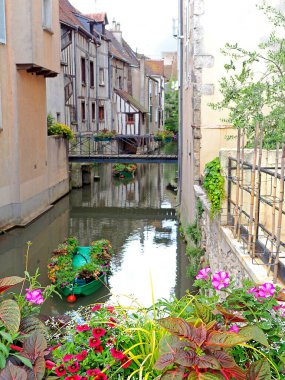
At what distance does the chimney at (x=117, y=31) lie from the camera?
4349 cm

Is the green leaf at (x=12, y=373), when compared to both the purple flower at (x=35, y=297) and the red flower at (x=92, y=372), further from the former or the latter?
the purple flower at (x=35, y=297)

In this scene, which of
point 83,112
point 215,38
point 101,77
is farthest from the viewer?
point 101,77

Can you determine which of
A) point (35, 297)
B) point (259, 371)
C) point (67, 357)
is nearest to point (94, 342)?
point (67, 357)

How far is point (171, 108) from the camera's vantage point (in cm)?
5325

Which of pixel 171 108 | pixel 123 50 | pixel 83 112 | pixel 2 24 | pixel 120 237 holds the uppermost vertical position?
pixel 123 50

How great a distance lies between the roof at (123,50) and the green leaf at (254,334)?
120 ft

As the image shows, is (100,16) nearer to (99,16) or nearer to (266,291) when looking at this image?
(99,16)

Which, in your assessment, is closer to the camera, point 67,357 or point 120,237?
point 67,357

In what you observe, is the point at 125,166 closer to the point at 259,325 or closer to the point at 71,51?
the point at 71,51

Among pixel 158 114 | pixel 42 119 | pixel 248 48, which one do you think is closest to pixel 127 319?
pixel 248 48

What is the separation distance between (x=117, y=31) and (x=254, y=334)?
147 feet

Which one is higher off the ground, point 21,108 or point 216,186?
point 21,108

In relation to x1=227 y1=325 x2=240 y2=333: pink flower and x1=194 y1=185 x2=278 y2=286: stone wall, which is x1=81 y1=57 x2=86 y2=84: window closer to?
x1=194 y1=185 x2=278 y2=286: stone wall

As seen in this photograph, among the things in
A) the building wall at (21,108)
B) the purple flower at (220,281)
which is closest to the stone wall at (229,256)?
the purple flower at (220,281)
